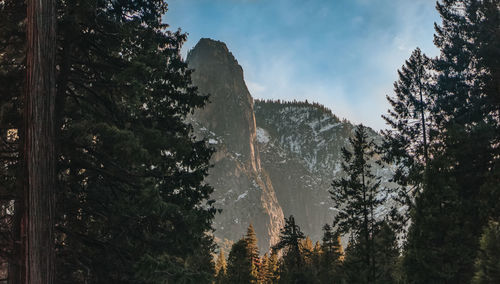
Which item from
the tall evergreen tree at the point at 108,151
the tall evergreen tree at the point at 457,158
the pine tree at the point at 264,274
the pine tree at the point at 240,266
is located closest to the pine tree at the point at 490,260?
the tall evergreen tree at the point at 457,158

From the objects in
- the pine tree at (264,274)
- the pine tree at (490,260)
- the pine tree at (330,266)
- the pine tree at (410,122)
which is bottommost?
the pine tree at (264,274)

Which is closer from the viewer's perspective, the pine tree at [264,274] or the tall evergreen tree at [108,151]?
the tall evergreen tree at [108,151]

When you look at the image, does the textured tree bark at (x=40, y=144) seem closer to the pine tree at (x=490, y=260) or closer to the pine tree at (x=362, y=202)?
the pine tree at (x=490, y=260)

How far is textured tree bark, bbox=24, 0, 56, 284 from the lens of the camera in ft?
14.8

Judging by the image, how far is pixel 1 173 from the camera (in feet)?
19.9

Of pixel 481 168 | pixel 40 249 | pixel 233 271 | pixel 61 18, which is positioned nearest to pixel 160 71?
pixel 61 18

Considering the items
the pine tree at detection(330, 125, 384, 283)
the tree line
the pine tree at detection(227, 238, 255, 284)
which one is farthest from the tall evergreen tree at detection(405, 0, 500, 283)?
the pine tree at detection(227, 238, 255, 284)

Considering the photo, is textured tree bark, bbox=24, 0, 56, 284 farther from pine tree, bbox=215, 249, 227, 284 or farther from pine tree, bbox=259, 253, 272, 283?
pine tree, bbox=259, 253, 272, 283

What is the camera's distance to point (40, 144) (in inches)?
185

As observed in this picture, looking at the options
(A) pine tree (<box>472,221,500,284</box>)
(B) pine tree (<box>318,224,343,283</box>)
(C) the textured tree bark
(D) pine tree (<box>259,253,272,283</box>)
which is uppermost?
(C) the textured tree bark

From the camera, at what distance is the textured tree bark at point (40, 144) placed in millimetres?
4516

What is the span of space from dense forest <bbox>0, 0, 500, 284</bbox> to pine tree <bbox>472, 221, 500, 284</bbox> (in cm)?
3

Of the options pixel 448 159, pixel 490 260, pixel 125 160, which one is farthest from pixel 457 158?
pixel 125 160

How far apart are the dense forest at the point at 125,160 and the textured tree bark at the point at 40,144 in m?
Answer: 0.01
